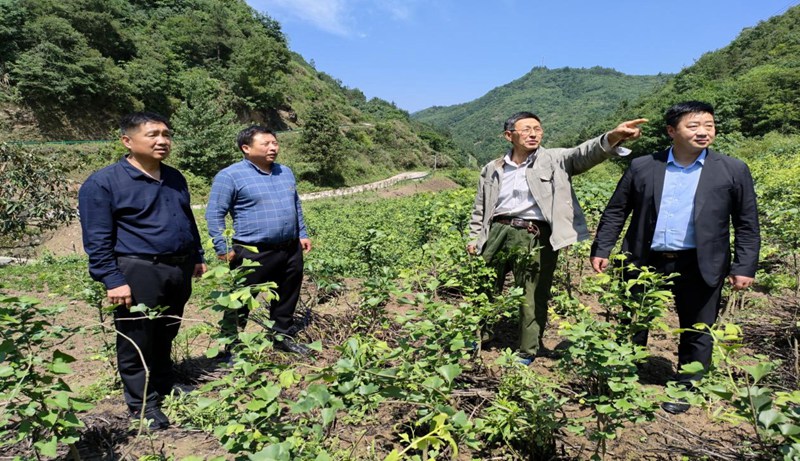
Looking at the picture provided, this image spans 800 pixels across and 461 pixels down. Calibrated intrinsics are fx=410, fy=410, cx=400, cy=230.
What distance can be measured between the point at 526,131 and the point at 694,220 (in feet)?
3.52

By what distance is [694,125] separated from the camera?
2207 mm

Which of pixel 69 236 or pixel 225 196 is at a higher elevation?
pixel 225 196

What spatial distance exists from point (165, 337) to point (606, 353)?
242cm

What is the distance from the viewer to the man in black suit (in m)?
2.27

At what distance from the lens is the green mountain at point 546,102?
119438 mm

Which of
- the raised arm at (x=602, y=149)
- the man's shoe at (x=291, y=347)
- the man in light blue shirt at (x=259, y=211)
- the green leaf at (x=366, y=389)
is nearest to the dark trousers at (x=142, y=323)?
the man in light blue shirt at (x=259, y=211)

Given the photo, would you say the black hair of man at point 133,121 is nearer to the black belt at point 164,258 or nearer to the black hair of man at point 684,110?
the black belt at point 164,258

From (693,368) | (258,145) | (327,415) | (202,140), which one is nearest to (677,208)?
(693,368)

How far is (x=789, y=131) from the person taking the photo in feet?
87.0

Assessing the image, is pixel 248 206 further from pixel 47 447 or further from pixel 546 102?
pixel 546 102

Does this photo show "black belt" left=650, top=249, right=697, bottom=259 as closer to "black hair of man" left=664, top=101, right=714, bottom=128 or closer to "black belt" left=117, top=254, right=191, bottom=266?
"black hair of man" left=664, top=101, right=714, bottom=128

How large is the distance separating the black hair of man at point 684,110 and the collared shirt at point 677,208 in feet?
0.71

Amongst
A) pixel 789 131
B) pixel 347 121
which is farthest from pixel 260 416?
pixel 347 121

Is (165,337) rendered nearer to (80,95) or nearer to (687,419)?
(687,419)
